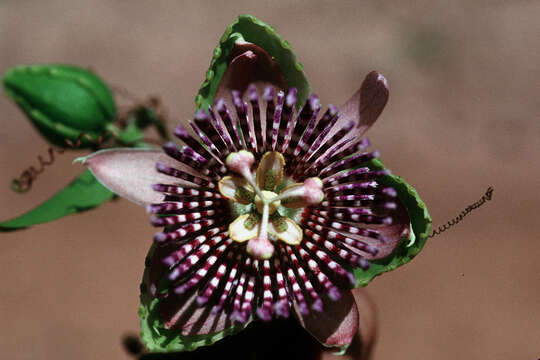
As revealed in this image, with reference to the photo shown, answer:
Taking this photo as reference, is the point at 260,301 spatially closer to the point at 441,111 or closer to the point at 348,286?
the point at 348,286

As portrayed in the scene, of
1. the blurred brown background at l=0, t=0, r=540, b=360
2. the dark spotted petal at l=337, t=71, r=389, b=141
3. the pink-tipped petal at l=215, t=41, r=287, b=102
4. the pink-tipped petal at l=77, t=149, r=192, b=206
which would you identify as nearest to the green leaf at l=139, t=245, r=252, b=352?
the pink-tipped petal at l=77, t=149, r=192, b=206

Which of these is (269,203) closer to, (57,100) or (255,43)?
(255,43)

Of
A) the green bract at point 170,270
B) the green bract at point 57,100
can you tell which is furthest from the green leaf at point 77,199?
the green bract at point 170,270

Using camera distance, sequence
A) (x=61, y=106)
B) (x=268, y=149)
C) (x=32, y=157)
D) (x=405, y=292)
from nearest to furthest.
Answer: (x=268, y=149), (x=61, y=106), (x=405, y=292), (x=32, y=157)

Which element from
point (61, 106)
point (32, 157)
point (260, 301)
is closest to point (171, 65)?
point (32, 157)

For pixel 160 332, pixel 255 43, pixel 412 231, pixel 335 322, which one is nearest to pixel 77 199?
pixel 160 332

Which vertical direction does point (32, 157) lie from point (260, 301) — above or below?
below

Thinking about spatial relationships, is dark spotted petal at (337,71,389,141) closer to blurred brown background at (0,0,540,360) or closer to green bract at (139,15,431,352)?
green bract at (139,15,431,352)
